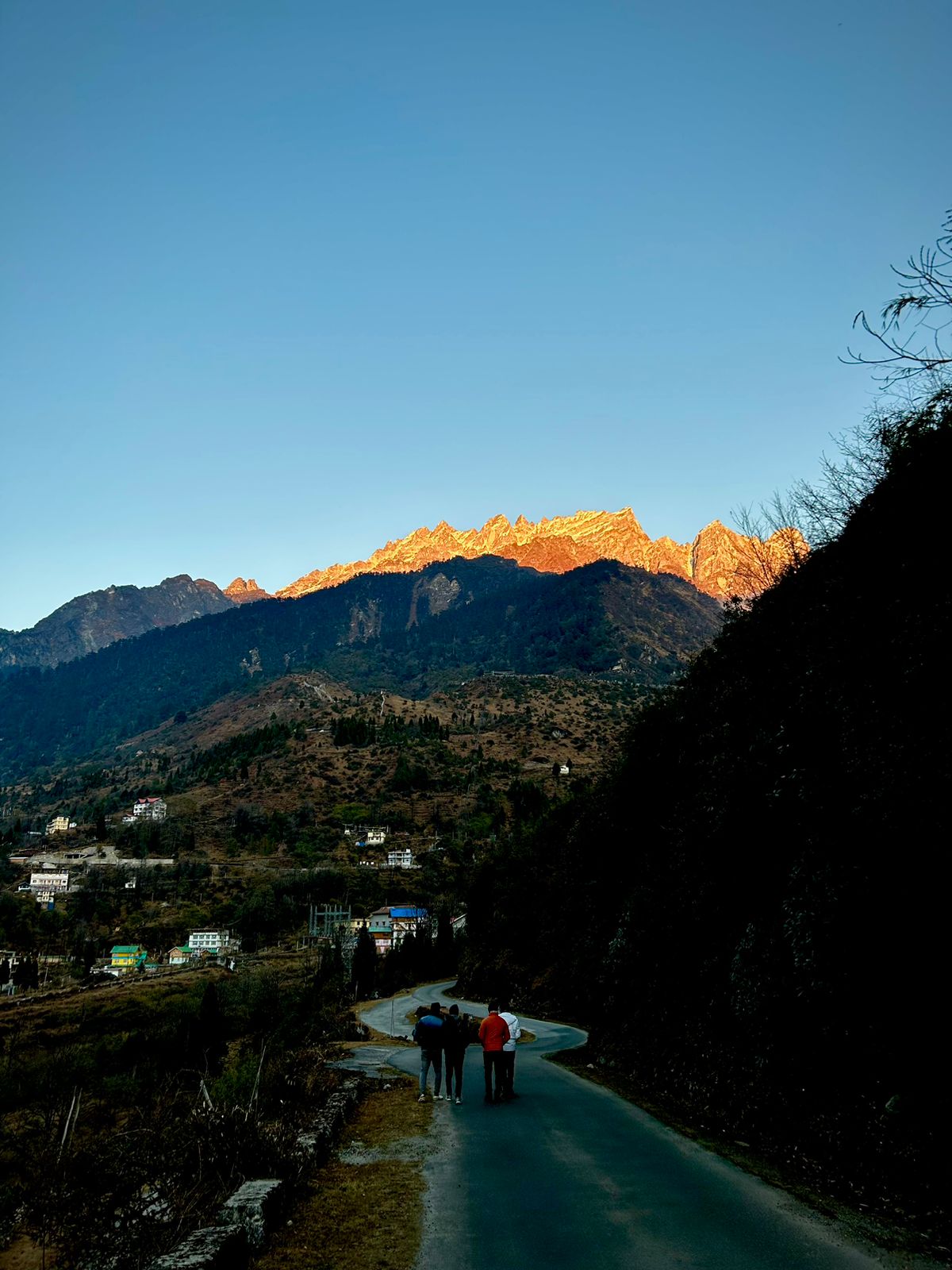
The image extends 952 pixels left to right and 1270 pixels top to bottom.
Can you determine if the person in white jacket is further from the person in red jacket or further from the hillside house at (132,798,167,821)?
the hillside house at (132,798,167,821)

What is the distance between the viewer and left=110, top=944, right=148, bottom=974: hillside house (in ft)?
325

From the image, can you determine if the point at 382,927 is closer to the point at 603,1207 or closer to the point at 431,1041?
the point at 431,1041

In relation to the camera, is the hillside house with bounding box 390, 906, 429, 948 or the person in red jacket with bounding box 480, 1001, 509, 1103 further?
the hillside house with bounding box 390, 906, 429, 948

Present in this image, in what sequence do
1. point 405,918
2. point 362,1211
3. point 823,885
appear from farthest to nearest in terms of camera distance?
1. point 405,918
2. point 823,885
3. point 362,1211

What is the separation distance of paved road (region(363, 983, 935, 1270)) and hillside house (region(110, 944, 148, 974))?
9900cm

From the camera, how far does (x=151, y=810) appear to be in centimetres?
16875

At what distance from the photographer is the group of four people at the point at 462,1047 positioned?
14.2 meters

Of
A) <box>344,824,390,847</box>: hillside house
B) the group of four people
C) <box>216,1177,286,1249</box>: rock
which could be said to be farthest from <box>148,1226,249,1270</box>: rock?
<box>344,824,390,847</box>: hillside house

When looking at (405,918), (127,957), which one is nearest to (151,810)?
(127,957)

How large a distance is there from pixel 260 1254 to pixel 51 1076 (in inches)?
Answer: 1763

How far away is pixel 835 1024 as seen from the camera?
9.58 meters

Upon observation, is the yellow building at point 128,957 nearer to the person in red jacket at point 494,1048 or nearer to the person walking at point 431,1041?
the person walking at point 431,1041

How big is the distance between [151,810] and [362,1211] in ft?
576

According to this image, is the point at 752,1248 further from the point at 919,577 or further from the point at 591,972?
the point at 591,972
